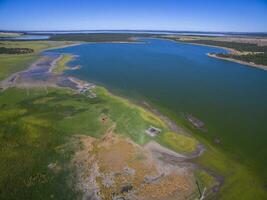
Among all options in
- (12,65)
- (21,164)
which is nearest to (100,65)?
(12,65)

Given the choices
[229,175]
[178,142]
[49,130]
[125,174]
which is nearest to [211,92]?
[178,142]

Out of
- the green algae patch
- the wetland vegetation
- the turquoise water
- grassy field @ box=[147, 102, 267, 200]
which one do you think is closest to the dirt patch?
the wetland vegetation

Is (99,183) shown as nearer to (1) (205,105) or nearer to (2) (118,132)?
(2) (118,132)

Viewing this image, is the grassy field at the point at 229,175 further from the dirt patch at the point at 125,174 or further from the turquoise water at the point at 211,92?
the dirt patch at the point at 125,174

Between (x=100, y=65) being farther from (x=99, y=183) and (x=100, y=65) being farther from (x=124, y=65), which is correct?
(x=99, y=183)

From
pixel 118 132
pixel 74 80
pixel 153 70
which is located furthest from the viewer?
pixel 153 70

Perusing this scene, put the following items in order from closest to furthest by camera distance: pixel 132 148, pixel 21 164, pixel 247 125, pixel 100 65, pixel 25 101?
pixel 21 164 < pixel 132 148 < pixel 247 125 < pixel 25 101 < pixel 100 65

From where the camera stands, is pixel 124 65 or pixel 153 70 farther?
pixel 124 65
